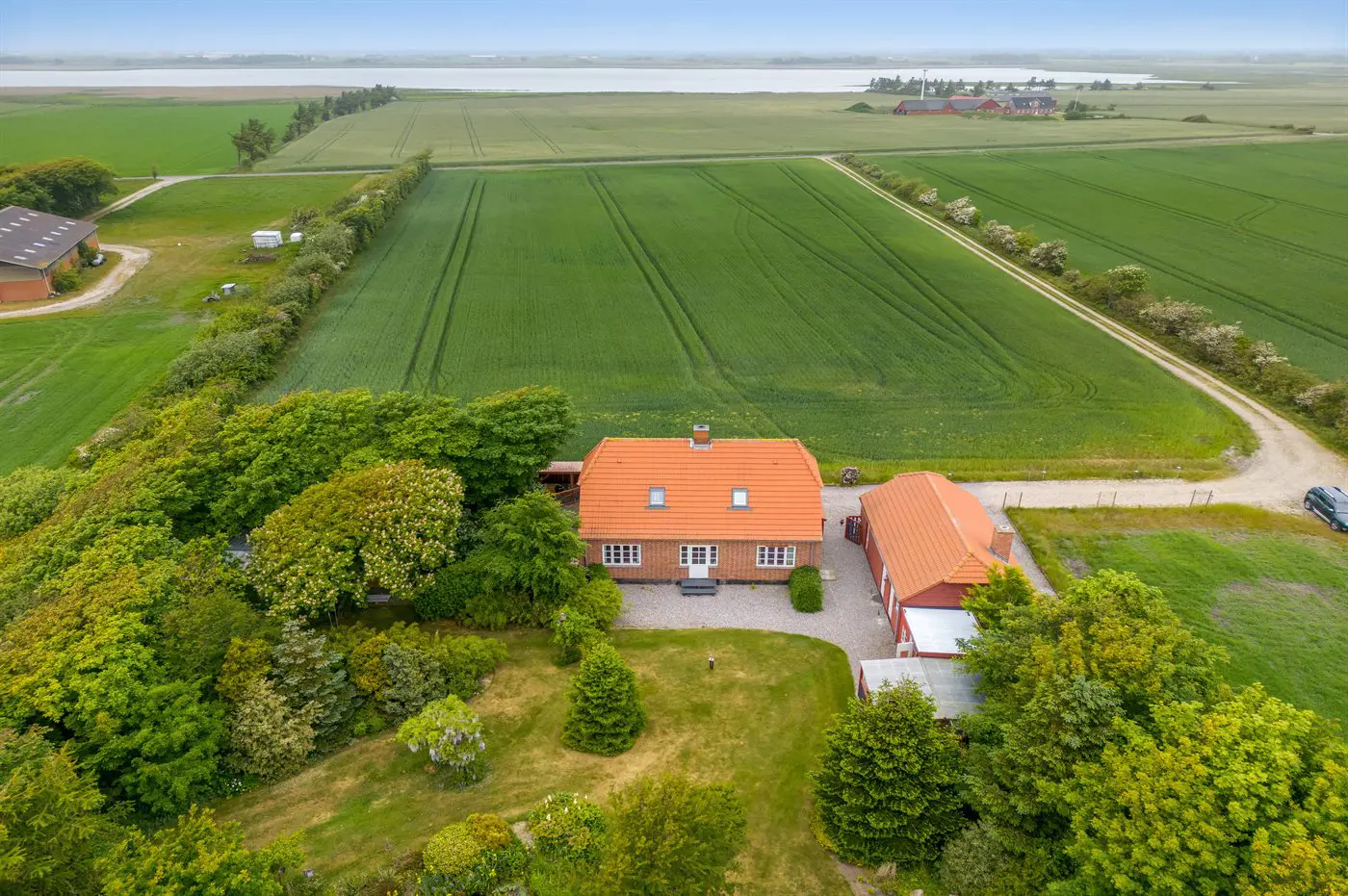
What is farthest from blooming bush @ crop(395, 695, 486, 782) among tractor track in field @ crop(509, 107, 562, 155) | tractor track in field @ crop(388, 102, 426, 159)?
tractor track in field @ crop(388, 102, 426, 159)

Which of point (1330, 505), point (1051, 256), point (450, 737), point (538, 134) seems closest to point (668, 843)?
point (450, 737)

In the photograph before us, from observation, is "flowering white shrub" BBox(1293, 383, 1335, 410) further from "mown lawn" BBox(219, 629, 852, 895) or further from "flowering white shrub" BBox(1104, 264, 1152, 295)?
"mown lawn" BBox(219, 629, 852, 895)

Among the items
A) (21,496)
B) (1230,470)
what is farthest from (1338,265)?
(21,496)

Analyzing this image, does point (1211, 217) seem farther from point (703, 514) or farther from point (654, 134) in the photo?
point (654, 134)

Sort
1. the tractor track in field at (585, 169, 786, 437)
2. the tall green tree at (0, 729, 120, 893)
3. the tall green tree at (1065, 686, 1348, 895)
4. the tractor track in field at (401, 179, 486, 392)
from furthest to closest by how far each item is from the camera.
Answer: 1. the tractor track in field at (401, 179, 486, 392)
2. the tractor track in field at (585, 169, 786, 437)
3. the tall green tree at (1065, 686, 1348, 895)
4. the tall green tree at (0, 729, 120, 893)

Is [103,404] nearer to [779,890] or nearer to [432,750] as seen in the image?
[432,750]

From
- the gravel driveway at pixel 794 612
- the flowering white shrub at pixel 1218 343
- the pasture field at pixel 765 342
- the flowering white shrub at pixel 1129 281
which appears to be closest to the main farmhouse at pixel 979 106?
the pasture field at pixel 765 342

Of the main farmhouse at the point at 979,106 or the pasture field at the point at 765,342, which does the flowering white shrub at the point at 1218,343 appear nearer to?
the pasture field at the point at 765,342
